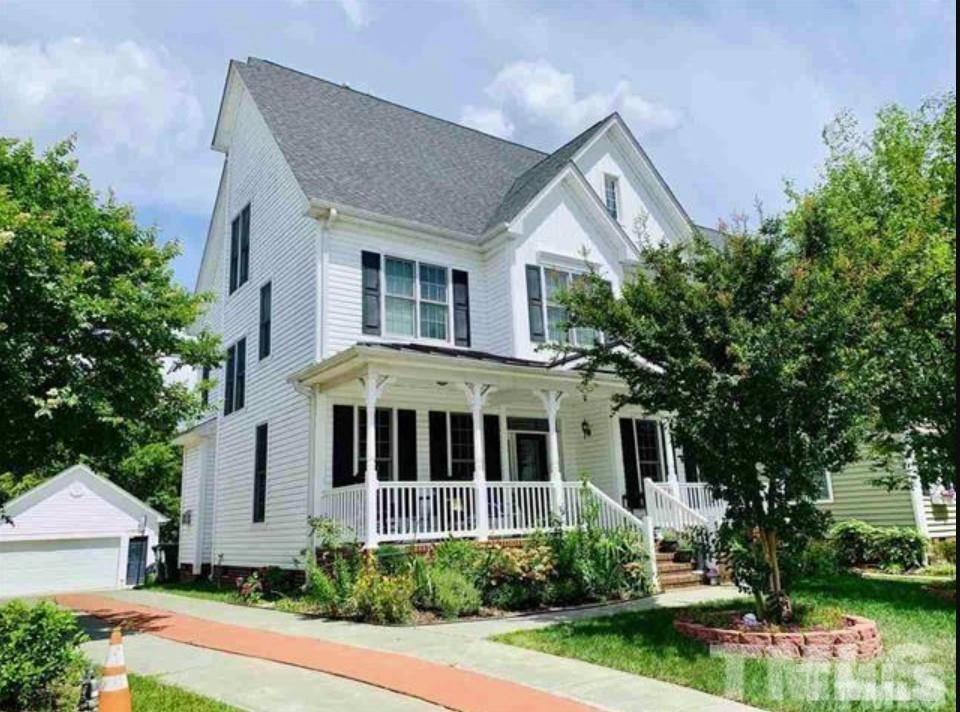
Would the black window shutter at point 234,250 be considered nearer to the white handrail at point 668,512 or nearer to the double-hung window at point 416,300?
the double-hung window at point 416,300

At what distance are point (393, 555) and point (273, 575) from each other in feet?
11.5

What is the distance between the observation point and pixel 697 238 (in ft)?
30.5

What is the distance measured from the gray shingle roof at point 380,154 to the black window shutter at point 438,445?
4.48 metres

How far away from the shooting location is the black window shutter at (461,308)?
15.8 meters

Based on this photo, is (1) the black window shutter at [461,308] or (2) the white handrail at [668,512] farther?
(1) the black window shutter at [461,308]

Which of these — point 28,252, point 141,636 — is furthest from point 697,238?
point 141,636

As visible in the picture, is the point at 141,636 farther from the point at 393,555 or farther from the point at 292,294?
the point at 292,294

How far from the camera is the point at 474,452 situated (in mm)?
13820

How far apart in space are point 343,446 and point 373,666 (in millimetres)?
7183

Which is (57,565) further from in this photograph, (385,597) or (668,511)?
(668,511)

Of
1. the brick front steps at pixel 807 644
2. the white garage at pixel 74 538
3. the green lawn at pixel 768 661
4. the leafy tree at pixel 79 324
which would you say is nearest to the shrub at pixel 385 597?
the green lawn at pixel 768 661

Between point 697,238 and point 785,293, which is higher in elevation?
point 697,238

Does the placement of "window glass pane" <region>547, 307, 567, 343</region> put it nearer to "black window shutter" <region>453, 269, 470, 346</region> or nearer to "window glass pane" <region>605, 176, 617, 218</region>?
"black window shutter" <region>453, 269, 470, 346</region>

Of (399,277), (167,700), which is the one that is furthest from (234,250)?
(167,700)
